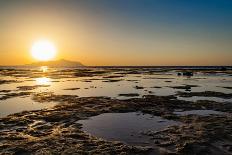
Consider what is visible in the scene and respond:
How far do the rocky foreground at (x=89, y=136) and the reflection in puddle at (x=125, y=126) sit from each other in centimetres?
55

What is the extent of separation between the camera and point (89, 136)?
1347 centimetres

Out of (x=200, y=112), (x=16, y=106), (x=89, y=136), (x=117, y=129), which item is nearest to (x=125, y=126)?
(x=117, y=129)

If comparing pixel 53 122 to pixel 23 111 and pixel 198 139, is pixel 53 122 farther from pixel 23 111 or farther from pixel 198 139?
pixel 198 139

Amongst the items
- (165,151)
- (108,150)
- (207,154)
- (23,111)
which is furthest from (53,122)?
(207,154)

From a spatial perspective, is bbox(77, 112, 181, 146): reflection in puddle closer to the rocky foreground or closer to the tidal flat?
the tidal flat

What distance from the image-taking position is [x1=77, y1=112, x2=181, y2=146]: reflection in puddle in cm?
1310

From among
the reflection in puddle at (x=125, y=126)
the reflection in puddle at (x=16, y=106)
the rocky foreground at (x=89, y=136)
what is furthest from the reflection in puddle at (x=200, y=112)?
the reflection in puddle at (x=16, y=106)

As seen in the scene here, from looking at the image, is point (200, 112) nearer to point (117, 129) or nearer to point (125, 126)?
point (125, 126)

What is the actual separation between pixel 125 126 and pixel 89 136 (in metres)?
2.72

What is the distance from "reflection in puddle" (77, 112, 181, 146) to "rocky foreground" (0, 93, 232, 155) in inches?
21.5

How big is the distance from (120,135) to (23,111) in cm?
931

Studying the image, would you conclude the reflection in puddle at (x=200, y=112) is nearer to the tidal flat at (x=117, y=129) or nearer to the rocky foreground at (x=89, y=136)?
the tidal flat at (x=117, y=129)

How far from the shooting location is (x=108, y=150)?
1124cm

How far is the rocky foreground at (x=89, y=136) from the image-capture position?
11.3 meters
